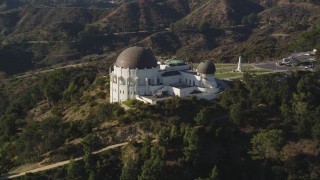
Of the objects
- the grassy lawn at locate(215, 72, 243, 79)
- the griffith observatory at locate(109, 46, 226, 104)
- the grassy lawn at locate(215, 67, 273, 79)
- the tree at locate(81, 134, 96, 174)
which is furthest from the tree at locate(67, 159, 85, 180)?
the grassy lawn at locate(215, 67, 273, 79)

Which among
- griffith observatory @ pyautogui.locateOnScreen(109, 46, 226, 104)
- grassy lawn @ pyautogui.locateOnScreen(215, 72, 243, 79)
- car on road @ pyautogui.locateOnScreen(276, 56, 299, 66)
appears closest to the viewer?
griffith observatory @ pyautogui.locateOnScreen(109, 46, 226, 104)

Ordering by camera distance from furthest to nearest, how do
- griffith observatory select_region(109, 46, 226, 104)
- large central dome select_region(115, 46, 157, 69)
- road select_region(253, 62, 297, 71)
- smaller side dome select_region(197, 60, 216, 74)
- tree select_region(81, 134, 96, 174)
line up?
road select_region(253, 62, 297, 71) → smaller side dome select_region(197, 60, 216, 74) → large central dome select_region(115, 46, 157, 69) → griffith observatory select_region(109, 46, 226, 104) → tree select_region(81, 134, 96, 174)

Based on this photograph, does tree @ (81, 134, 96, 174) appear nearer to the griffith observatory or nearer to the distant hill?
the griffith observatory

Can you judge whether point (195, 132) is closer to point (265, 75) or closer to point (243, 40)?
point (265, 75)

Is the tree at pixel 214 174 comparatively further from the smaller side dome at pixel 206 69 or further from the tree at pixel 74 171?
the smaller side dome at pixel 206 69

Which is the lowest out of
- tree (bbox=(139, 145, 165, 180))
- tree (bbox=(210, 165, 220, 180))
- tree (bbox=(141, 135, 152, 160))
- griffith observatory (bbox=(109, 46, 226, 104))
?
tree (bbox=(210, 165, 220, 180))

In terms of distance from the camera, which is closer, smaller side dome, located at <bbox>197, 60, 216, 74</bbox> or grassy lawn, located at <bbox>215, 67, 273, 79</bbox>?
smaller side dome, located at <bbox>197, 60, 216, 74</bbox>

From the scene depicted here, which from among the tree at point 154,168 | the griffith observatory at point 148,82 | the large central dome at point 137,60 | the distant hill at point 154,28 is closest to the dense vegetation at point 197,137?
the tree at point 154,168

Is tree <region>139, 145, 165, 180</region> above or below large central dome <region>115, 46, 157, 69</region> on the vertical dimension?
below
